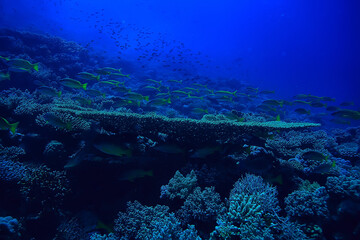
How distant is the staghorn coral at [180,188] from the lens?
3729 mm

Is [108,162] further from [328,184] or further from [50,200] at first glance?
[328,184]

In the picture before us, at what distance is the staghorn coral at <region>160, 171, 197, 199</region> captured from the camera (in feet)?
12.2

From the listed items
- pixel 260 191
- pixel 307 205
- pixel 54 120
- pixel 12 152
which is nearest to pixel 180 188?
pixel 260 191

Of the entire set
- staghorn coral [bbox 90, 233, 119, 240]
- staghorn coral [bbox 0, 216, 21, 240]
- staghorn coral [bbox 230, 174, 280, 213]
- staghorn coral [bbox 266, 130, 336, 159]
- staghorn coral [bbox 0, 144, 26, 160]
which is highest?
staghorn coral [bbox 266, 130, 336, 159]

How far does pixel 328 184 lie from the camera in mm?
3787

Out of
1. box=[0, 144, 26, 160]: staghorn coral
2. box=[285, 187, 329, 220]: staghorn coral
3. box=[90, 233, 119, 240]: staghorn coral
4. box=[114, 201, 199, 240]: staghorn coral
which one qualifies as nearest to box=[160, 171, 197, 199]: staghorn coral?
box=[114, 201, 199, 240]: staghorn coral

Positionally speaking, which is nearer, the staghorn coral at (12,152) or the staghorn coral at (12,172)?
the staghorn coral at (12,172)

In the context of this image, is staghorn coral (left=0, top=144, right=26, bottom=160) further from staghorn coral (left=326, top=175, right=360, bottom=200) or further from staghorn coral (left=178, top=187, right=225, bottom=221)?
staghorn coral (left=326, top=175, right=360, bottom=200)

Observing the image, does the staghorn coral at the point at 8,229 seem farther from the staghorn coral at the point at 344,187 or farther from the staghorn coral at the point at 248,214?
the staghorn coral at the point at 344,187

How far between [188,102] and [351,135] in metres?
10.9

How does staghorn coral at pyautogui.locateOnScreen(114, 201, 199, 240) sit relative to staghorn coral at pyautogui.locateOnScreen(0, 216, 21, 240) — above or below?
above

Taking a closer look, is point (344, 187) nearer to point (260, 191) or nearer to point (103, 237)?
point (260, 191)

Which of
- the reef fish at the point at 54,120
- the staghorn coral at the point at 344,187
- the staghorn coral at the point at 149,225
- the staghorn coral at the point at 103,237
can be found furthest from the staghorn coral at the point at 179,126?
the staghorn coral at the point at 103,237

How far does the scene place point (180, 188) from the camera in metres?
3.84
